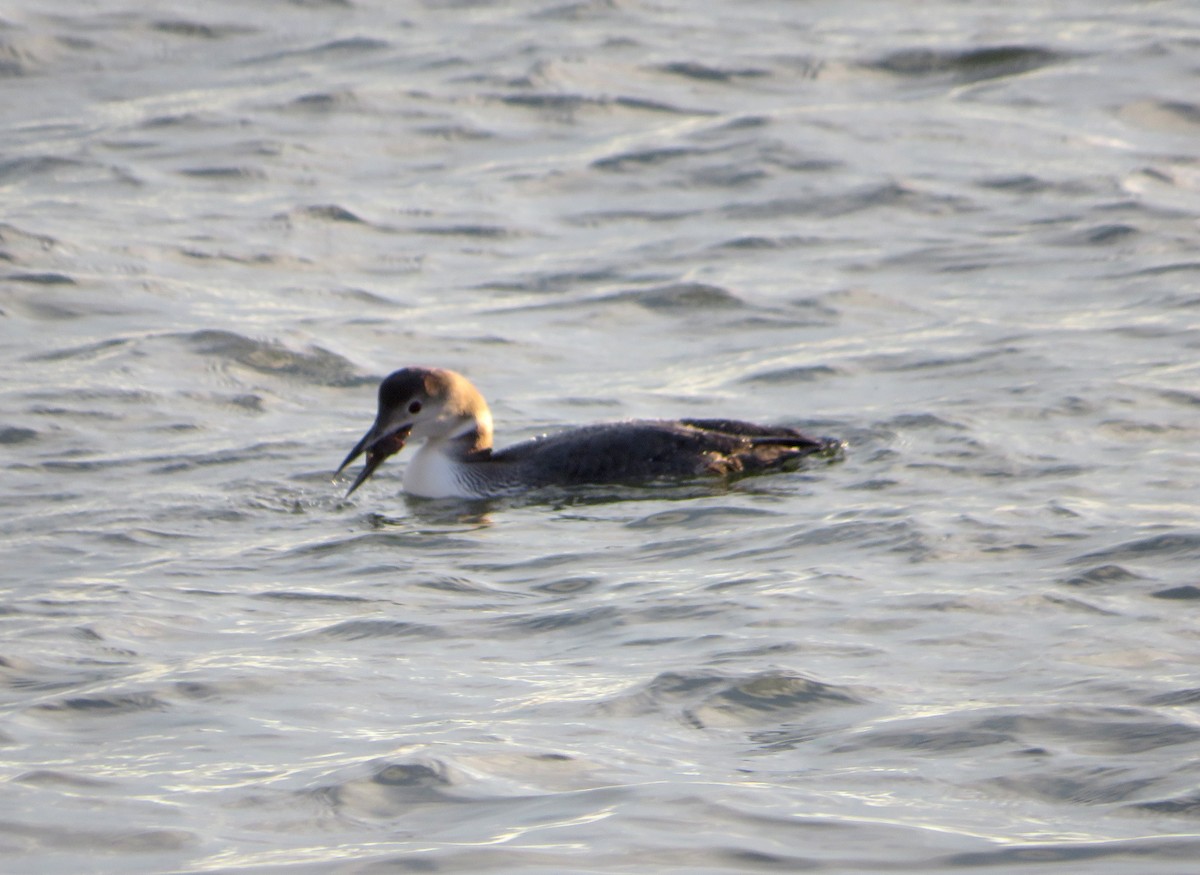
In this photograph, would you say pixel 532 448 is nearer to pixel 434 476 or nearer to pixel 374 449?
pixel 434 476

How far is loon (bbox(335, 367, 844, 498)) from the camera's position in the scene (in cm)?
938

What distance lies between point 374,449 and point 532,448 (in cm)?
72

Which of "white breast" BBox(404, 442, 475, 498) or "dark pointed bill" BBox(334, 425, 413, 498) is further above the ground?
"dark pointed bill" BBox(334, 425, 413, 498)

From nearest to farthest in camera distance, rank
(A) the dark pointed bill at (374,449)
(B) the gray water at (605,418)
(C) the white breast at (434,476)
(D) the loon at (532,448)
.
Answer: (B) the gray water at (605,418), (D) the loon at (532,448), (A) the dark pointed bill at (374,449), (C) the white breast at (434,476)

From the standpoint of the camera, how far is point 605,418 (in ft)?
34.7

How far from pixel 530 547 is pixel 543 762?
2.78 metres

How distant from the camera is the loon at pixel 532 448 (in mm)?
9375

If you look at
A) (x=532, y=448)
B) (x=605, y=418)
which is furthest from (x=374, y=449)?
(x=605, y=418)

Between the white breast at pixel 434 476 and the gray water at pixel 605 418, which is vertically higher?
the gray water at pixel 605 418

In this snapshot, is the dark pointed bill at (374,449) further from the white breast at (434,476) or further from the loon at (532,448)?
the white breast at (434,476)

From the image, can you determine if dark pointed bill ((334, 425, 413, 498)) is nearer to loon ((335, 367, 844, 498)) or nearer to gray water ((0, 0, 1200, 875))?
loon ((335, 367, 844, 498))

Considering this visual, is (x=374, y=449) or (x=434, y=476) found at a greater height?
(x=374, y=449)

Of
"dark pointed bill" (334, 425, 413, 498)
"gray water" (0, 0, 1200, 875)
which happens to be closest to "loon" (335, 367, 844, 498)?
"dark pointed bill" (334, 425, 413, 498)

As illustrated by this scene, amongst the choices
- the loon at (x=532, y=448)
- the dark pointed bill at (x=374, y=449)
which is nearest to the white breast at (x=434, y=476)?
the loon at (x=532, y=448)
